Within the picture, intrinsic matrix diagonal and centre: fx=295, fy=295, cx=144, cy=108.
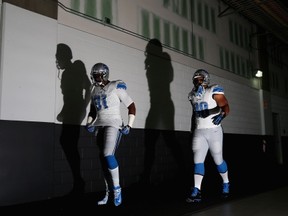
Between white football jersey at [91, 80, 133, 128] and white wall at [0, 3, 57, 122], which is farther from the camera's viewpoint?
white wall at [0, 3, 57, 122]

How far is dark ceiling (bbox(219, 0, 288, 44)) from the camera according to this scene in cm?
777

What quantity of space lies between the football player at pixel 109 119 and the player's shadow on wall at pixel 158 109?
7.17ft

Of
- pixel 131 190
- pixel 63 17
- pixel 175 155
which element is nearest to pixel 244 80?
pixel 175 155

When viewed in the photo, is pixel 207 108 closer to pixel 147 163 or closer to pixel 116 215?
pixel 116 215

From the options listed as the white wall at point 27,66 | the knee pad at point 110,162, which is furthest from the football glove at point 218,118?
the white wall at point 27,66

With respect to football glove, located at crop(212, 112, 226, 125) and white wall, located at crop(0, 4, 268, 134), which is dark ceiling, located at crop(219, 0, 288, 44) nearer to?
white wall, located at crop(0, 4, 268, 134)

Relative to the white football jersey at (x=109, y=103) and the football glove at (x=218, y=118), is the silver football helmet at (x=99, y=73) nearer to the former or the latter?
the white football jersey at (x=109, y=103)

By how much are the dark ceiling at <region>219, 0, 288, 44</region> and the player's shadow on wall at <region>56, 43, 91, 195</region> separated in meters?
5.29

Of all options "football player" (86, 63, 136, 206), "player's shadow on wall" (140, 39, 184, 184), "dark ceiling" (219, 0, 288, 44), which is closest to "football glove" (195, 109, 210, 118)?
"football player" (86, 63, 136, 206)

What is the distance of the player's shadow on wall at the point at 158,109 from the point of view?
5721 millimetres

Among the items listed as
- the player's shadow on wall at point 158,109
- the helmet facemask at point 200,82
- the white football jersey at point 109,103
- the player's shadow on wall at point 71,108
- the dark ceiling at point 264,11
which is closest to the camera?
the white football jersey at point 109,103

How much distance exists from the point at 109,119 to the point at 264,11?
22.0 feet

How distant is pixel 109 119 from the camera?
3412 mm

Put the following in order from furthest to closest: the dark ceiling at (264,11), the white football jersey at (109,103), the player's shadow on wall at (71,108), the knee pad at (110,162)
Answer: the dark ceiling at (264,11) < the player's shadow on wall at (71,108) < the white football jersey at (109,103) < the knee pad at (110,162)
